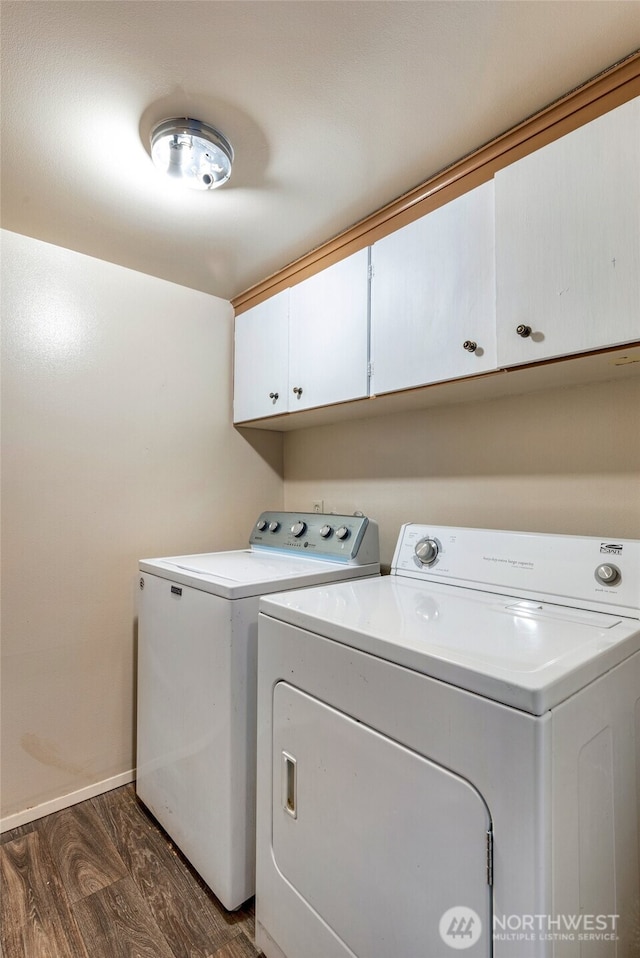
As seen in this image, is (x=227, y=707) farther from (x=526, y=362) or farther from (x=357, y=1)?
(x=357, y=1)

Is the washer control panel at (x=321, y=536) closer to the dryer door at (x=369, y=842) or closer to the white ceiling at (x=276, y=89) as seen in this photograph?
the dryer door at (x=369, y=842)

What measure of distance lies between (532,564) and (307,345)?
1153 millimetres

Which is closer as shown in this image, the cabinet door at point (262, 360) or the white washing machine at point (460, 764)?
the white washing machine at point (460, 764)

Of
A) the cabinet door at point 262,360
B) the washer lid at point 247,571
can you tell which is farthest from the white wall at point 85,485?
the washer lid at point 247,571

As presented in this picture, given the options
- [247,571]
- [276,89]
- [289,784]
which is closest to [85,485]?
[247,571]

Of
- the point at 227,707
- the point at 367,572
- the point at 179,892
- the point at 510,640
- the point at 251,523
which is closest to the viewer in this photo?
the point at 510,640

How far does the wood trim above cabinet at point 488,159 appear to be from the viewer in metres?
1.07

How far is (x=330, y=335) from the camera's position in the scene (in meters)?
1.78

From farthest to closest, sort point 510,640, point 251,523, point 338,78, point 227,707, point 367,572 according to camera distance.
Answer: point 251,523
point 367,572
point 227,707
point 338,78
point 510,640

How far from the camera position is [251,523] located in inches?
95.3

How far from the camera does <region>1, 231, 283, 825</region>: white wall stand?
1747 millimetres

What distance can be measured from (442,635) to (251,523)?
62.6 inches

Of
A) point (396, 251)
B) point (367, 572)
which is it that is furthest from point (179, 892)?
point (396, 251)

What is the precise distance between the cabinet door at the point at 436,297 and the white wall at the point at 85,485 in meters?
1.04
